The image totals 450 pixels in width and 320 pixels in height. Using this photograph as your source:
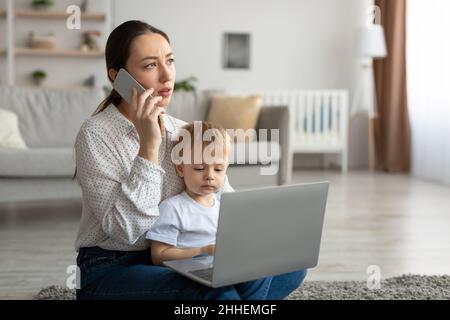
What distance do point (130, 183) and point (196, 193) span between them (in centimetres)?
20

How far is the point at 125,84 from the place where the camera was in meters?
1.35

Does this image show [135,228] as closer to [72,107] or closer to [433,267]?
[433,267]

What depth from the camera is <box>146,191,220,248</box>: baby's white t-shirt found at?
4.58ft

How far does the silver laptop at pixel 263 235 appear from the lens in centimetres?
114

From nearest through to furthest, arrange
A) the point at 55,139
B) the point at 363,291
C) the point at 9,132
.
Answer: the point at 363,291 → the point at 9,132 → the point at 55,139

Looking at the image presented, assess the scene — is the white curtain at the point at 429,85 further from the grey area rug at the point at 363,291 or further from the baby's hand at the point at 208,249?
the baby's hand at the point at 208,249

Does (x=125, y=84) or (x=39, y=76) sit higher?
(x=39, y=76)

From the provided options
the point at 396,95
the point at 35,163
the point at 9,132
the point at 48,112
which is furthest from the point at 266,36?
the point at 35,163

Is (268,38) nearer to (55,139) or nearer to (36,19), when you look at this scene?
(36,19)

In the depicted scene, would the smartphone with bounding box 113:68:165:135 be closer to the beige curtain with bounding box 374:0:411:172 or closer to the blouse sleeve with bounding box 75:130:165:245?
the blouse sleeve with bounding box 75:130:165:245

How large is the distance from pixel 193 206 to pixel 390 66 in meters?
5.42

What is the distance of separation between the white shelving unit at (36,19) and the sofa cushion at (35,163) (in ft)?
10.0

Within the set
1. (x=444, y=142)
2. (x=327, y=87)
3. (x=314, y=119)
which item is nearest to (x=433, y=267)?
(x=444, y=142)

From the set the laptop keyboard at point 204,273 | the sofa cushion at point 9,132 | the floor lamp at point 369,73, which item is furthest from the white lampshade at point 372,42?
the laptop keyboard at point 204,273
